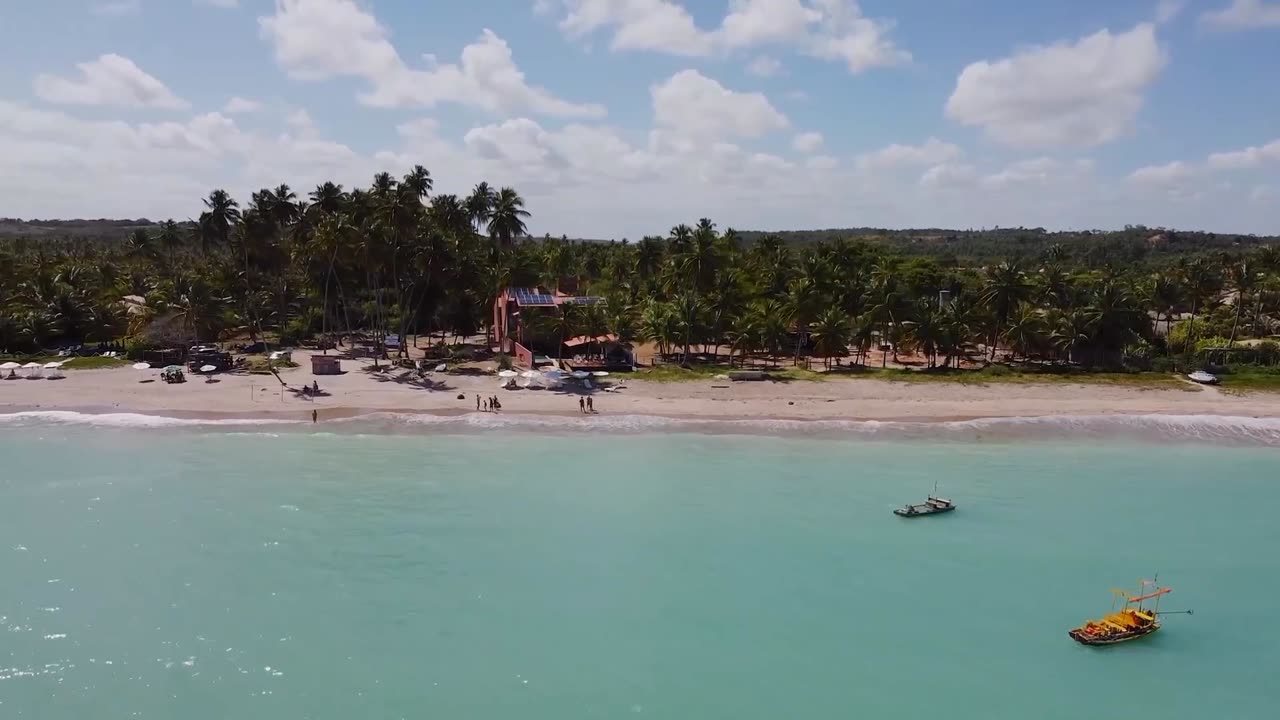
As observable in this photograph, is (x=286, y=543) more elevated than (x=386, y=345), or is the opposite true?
(x=386, y=345)

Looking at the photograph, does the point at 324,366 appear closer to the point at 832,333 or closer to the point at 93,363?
the point at 93,363

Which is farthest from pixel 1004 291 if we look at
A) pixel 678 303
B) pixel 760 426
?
pixel 760 426

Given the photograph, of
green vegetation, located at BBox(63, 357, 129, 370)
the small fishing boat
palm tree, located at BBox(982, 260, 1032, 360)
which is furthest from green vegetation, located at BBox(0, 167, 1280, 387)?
the small fishing boat

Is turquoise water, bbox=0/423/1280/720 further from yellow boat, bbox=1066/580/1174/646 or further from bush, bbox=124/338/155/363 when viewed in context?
bush, bbox=124/338/155/363

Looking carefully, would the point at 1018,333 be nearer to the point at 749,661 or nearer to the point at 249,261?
the point at 749,661

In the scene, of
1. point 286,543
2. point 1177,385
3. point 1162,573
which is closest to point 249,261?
point 286,543

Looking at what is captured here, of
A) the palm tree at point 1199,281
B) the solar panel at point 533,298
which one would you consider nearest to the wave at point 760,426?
the solar panel at point 533,298
